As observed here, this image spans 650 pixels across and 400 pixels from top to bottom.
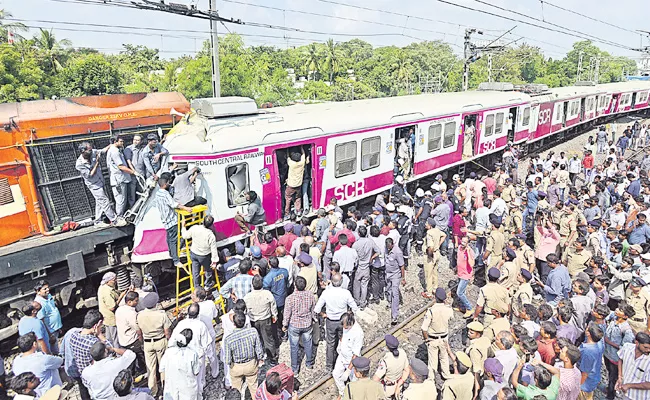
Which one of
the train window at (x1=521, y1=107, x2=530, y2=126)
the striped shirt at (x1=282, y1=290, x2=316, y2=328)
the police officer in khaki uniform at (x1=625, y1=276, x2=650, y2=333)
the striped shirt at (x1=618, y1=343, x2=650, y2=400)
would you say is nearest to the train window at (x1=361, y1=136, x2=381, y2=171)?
the striped shirt at (x1=282, y1=290, x2=316, y2=328)

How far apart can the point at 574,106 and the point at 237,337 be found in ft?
94.0

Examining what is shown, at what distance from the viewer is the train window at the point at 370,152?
12320 millimetres

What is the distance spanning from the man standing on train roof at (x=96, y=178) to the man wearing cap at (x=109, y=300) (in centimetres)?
204

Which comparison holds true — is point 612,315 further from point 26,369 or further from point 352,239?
point 26,369

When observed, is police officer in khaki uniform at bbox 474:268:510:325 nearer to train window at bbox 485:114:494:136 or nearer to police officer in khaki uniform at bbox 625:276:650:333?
police officer in khaki uniform at bbox 625:276:650:333

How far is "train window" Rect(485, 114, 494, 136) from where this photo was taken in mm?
18141

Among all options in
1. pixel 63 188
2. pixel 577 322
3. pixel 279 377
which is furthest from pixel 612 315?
pixel 63 188

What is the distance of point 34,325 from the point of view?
5742mm

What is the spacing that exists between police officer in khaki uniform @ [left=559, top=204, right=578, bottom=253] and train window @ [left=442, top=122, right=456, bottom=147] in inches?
266

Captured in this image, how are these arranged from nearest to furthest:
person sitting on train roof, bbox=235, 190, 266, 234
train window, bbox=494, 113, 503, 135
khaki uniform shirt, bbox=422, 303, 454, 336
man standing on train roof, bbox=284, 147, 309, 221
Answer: khaki uniform shirt, bbox=422, 303, 454, 336, person sitting on train roof, bbox=235, 190, 266, 234, man standing on train roof, bbox=284, 147, 309, 221, train window, bbox=494, 113, 503, 135

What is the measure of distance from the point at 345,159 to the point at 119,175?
5.52 metres

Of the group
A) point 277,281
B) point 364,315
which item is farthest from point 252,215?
point 364,315

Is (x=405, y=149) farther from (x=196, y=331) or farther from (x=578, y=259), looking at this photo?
(x=196, y=331)

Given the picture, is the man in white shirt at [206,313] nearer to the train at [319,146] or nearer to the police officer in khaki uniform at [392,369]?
the police officer in khaki uniform at [392,369]
